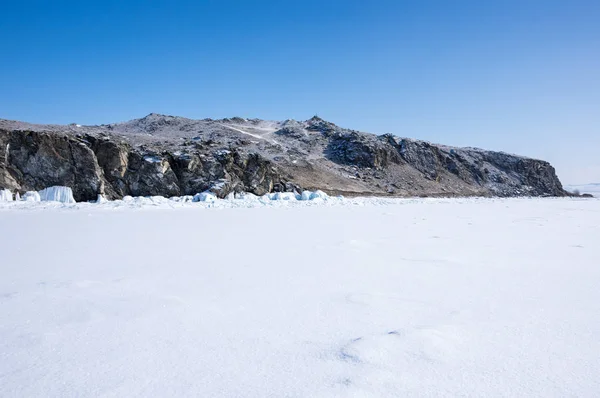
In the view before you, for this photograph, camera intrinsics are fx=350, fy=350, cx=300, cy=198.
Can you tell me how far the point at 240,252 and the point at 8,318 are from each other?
268 cm

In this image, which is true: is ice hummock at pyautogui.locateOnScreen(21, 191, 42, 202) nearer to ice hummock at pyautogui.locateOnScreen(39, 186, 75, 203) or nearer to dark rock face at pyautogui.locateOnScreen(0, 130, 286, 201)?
ice hummock at pyautogui.locateOnScreen(39, 186, 75, 203)

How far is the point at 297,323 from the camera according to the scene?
2.42 m

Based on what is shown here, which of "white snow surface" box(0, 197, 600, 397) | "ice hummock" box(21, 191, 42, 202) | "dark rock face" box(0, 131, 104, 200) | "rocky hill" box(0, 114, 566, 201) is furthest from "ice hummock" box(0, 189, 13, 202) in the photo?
"white snow surface" box(0, 197, 600, 397)

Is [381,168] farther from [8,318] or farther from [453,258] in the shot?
[8,318]

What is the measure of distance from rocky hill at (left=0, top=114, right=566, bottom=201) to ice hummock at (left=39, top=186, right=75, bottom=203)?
1641 mm

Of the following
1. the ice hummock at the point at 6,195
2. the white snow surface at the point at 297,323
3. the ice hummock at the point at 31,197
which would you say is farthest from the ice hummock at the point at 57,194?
the white snow surface at the point at 297,323

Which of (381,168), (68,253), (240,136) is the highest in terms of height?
(240,136)

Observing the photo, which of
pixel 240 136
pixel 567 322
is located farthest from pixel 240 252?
pixel 240 136

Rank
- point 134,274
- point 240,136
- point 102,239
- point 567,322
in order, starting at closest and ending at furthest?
1. point 567,322
2. point 134,274
3. point 102,239
4. point 240,136

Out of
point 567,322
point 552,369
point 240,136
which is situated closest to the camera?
point 552,369

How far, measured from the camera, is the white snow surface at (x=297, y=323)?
172 cm

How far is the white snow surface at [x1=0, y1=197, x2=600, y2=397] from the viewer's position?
1.72 meters

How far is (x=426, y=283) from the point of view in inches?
134

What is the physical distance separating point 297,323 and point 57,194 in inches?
702
